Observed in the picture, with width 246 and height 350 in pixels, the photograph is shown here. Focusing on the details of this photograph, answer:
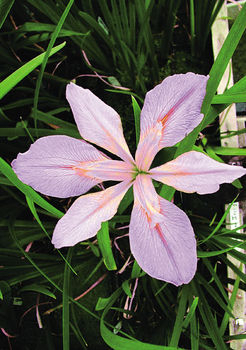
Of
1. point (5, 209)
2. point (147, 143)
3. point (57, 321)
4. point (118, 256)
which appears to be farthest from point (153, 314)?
point (147, 143)

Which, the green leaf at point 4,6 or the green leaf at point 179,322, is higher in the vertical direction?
the green leaf at point 4,6

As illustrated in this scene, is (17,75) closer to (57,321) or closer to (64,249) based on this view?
(64,249)

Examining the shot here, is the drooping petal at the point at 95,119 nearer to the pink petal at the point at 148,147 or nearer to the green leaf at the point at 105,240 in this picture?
the pink petal at the point at 148,147

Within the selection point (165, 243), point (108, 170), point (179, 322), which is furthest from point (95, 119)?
point (179, 322)

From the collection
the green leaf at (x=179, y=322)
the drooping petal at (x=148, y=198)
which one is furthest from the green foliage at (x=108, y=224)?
the drooping petal at (x=148, y=198)

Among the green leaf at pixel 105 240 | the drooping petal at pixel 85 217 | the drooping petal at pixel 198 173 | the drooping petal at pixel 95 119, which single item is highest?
the drooping petal at pixel 95 119

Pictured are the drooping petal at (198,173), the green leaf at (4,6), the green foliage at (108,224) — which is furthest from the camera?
the green foliage at (108,224)

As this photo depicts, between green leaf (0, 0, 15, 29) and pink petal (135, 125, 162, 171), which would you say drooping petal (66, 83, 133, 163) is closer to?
pink petal (135, 125, 162, 171)

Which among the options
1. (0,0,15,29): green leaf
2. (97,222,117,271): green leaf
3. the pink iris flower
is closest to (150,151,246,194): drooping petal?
the pink iris flower
